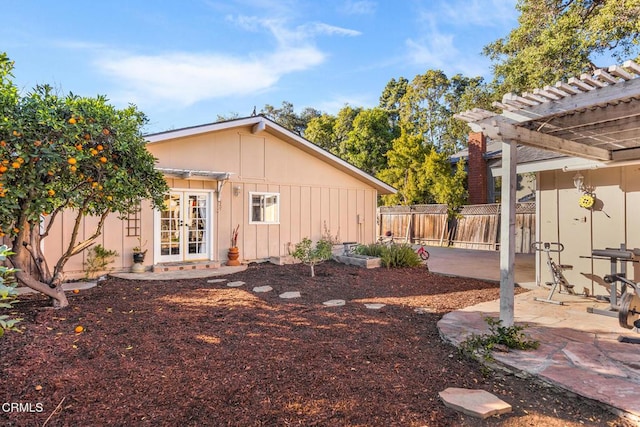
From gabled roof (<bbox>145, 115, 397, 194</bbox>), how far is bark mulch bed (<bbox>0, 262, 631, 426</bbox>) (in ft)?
13.6

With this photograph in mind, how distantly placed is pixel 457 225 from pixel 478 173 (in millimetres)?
2355

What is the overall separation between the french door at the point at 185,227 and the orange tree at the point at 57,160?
11.6 ft

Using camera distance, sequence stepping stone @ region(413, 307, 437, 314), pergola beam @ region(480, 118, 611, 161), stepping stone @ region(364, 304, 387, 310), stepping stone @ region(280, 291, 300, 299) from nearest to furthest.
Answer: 1. pergola beam @ region(480, 118, 611, 161)
2. stepping stone @ region(413, 307, 437, 314)
3. stepping stone @ region(364, 304, 387, 310)
4. stepping stone @ region(280, 291, 300, 299)

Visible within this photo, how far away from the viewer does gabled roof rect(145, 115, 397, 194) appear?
319 inches

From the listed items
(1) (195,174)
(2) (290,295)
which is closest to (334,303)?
(2) (290,295)

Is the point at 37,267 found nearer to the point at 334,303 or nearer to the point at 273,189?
the point at 334,303

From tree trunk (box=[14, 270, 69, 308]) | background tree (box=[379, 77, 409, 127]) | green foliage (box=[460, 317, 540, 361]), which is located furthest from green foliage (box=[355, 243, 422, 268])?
background tree (box=[379, 77, 409, 127])

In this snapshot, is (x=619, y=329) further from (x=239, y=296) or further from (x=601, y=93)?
(x=239, y=296)

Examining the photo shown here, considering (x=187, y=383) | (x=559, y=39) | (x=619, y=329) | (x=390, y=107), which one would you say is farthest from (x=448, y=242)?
(x=390, y=107)

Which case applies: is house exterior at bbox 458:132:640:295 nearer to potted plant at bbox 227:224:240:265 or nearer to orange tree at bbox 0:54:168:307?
orange tree at bbox 0:54:168:307

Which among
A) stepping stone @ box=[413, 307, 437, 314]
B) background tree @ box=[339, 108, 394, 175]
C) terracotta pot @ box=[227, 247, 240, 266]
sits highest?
background tree @ box=[339, 108, 394, 175]

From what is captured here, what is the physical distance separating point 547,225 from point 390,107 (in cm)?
2478

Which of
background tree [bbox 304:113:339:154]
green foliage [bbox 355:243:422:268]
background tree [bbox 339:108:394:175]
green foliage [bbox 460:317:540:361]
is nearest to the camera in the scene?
green foliage [bbox 460:317:540:361]

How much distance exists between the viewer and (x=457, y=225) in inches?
589
